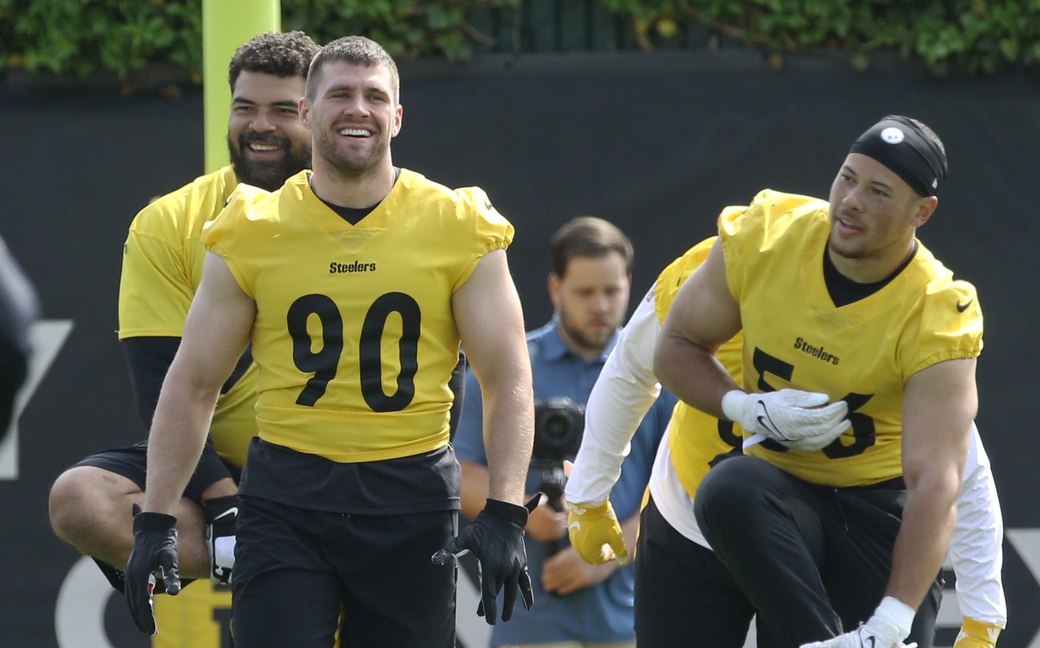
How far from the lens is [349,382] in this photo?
338 cm

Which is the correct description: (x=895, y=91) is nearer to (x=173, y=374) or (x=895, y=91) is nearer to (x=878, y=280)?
(x=878, y=280)

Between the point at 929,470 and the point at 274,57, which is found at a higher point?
the point at 274,57

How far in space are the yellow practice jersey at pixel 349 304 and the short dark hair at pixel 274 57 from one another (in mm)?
768

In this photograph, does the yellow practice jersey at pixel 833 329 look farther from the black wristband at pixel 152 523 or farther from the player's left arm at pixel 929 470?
the black wristband at pixel 152 523

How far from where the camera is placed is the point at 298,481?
11.1ft

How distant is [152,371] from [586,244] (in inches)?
52.2

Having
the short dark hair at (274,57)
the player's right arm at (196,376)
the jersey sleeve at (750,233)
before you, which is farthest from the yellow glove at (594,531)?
the short dark hair at (274,57)

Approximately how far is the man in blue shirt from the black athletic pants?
77 centimetres

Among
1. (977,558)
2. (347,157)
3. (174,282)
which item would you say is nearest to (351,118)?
(347,157)

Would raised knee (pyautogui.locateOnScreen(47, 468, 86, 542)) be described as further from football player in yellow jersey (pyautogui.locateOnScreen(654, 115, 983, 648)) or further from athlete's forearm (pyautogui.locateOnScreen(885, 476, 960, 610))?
athlete's forearm (pyautogui.locateOnScreen(885, 476, 960, 610))

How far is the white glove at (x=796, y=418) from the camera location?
10.5 ft

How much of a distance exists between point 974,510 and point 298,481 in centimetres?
161

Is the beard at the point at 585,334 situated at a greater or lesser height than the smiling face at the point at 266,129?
lesser

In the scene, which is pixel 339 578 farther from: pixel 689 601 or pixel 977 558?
pixel 977 558
